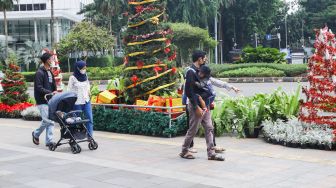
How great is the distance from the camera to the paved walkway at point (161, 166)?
260 inches

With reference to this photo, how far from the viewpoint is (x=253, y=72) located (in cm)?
3173

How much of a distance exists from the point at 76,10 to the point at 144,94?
2507 inches

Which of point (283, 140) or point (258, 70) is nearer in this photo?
point (283, 140)

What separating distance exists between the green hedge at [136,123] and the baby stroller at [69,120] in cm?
170

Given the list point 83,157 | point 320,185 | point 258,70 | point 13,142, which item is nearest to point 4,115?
point 13,142

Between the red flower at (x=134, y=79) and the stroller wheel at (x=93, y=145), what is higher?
the red flower at (x=134, y=79)

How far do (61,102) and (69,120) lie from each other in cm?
40

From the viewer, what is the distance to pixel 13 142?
10.7m

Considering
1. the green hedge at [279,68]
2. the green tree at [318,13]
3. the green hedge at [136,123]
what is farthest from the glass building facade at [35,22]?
the green hedge at [136,123]

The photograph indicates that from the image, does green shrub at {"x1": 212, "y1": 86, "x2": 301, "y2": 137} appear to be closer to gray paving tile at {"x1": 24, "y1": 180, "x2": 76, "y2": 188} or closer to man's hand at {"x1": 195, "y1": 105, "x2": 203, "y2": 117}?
man's hand at {"x1": 195, "y1": 105, "x2": 203, "y2": 117}

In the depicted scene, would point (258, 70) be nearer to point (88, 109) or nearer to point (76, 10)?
point (88, 109)

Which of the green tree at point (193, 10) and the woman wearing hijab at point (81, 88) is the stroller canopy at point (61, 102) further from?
the green tree at point (193, 10)

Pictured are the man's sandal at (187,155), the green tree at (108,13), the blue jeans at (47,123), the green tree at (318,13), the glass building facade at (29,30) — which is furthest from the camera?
the glass building facade at (29,30)

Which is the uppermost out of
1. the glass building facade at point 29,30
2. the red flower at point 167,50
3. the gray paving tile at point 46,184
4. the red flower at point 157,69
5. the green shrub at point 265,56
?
the glass building facade at point 29,30
